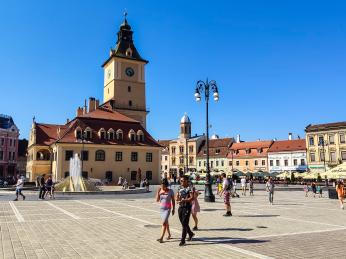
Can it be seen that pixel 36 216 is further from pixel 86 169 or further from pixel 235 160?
pixel 235 160

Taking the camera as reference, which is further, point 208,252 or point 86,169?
point 86,169

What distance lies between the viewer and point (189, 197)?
943cm

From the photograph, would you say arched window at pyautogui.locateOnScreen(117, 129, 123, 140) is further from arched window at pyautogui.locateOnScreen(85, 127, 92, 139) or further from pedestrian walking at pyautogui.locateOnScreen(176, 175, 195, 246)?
pedestrian walking at pyautogui.locateOnScreen(176, 175, 195, 246)

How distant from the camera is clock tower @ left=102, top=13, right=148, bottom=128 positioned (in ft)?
215

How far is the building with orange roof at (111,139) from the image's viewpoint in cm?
4944

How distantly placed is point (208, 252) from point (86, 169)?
43.5m

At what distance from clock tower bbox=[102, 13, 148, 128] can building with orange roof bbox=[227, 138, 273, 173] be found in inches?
1065

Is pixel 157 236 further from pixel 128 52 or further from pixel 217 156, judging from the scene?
pixel 217 156

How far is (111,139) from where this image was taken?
172ft

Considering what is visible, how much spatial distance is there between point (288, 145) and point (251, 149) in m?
8.80

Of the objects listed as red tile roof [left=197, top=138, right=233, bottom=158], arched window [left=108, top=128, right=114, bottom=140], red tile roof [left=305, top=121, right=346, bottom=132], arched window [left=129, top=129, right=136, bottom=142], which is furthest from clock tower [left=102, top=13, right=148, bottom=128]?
red tile roof [left=305, top=121, right=346, bottom=132]

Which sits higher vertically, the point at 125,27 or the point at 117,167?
the point at 125,27

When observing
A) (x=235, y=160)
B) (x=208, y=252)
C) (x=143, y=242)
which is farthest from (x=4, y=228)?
(x=235, y=160)

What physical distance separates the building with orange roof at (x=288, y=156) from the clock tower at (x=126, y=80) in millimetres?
30564
